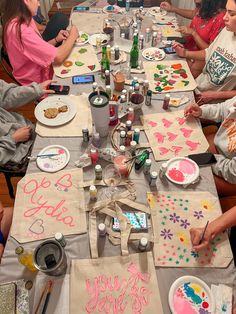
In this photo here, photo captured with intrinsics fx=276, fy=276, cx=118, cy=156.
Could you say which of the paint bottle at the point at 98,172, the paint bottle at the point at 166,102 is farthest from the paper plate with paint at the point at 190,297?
the paint bottle at the point at 166,102

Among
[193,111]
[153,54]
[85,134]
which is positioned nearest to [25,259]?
[85,134]

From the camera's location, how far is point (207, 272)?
39.5 inches

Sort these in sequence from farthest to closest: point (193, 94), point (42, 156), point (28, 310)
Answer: point (193, 94) < point (42, 156) < point (28, 310)

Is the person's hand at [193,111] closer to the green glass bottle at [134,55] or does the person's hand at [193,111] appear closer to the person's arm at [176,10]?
the green glass bottle at [134,55]

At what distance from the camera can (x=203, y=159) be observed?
1.31 meters

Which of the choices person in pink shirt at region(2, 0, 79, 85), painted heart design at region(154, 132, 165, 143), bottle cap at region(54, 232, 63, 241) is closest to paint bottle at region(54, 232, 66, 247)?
bottle cap at region(54, 232, 63, 241)

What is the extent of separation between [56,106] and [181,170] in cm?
78

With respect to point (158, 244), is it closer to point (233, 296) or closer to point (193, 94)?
point (233, 296)

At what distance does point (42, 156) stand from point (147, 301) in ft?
2.56

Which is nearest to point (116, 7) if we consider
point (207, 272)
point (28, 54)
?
point (28, 54)

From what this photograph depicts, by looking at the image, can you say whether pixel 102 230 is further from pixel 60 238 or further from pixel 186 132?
pixel 186 132

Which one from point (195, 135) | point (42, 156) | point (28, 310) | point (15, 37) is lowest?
point (28, 310)

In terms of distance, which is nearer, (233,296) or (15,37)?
(233,296)

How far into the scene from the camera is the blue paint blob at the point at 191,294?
0.94 m
